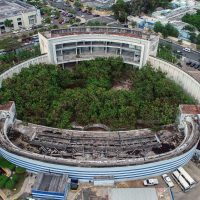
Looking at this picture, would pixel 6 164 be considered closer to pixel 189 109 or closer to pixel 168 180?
pixel 168 180

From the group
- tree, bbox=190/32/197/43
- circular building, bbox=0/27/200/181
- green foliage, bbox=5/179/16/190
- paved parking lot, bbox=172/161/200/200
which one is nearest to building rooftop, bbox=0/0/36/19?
circular building, bbox=0/27/200/181

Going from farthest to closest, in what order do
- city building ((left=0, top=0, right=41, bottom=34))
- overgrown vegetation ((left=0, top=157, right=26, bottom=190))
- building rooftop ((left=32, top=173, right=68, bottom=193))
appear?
city building ((left=0, top=0, right=41, bottom=34))
overgrown vegetation ((left=0, top=157, right=26, bottom=190))
building rooftop ((left=32, top=173, right=68, bottom=193))

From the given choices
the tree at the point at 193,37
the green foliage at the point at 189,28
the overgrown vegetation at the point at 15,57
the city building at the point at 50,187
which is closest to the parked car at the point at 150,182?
the city building at the point at 50,187

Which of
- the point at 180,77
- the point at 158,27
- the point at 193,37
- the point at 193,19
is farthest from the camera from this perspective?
the point at 193,19

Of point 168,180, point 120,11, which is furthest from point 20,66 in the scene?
point 120,11

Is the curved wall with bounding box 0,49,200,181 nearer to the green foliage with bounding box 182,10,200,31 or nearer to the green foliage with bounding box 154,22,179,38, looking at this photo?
the green foliage with bounding box 154,22,179,38

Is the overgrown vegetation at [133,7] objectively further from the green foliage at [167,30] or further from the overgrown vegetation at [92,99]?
the overgrown vegetation at [92,99]

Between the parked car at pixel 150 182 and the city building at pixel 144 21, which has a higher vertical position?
the city building at pixel 144 21
